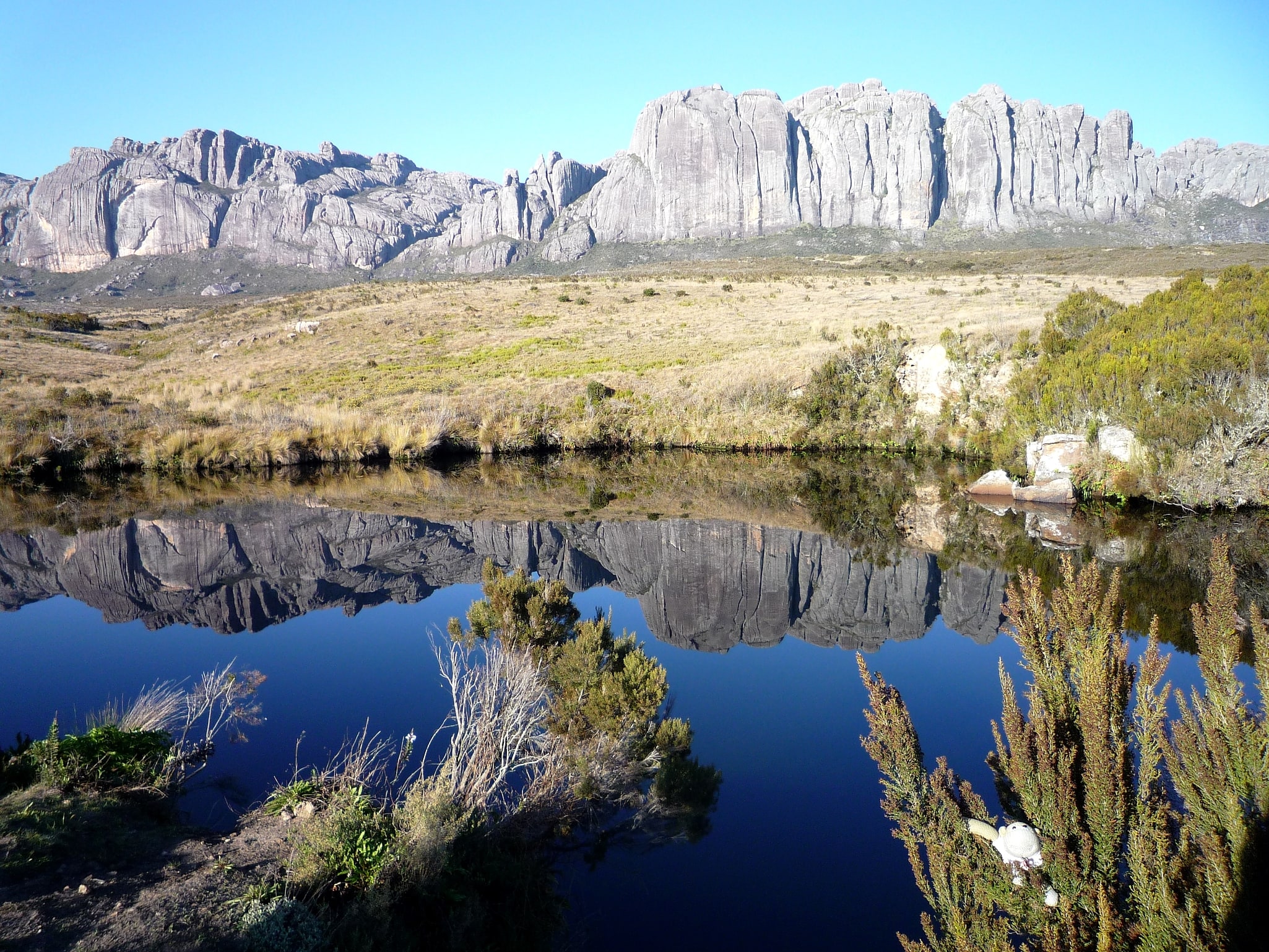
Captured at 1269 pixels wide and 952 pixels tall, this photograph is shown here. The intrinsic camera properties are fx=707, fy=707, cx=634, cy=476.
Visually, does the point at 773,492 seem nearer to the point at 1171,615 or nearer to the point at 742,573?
the point at 742,573

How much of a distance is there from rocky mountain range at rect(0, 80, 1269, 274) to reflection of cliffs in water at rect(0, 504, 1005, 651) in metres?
123

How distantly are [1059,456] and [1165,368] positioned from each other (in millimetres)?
2735

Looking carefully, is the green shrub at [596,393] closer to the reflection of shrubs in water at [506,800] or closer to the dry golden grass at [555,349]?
the dry golden grass at [555,349]

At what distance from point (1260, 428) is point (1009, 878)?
48.7 ft

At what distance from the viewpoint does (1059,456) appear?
16406 millimetres

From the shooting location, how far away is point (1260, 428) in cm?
1349

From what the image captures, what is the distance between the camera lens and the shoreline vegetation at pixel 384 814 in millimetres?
3471

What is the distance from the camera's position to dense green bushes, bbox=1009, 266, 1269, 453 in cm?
1412

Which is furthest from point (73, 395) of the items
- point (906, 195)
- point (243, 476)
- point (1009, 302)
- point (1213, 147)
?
point (1213, 147)

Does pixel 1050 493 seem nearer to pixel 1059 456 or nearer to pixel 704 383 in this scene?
pixel 1059 456

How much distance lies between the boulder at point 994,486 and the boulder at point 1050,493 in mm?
202

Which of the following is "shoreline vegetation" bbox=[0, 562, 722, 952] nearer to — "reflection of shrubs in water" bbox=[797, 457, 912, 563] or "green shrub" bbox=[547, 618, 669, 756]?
"green shrub" bbox=[547, 618, 669, 756]

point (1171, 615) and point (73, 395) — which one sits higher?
point (73, 395)

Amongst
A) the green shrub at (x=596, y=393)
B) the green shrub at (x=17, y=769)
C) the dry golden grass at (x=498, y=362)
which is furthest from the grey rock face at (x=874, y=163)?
the green shrub at (x=17, y=769)
